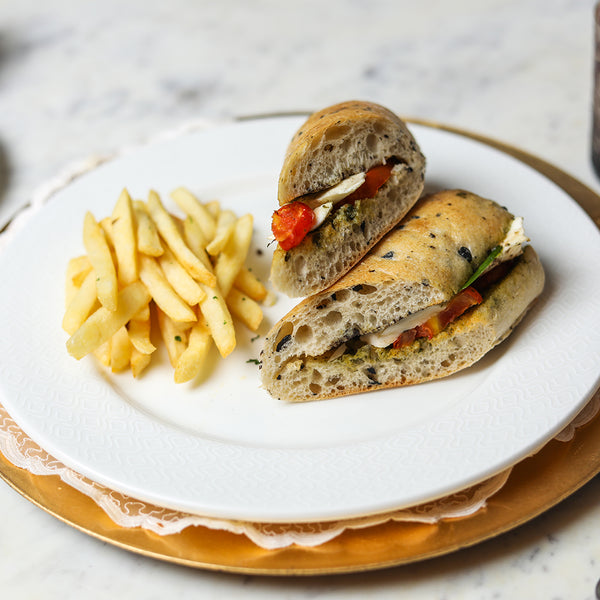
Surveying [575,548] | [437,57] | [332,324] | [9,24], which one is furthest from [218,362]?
[9,24]

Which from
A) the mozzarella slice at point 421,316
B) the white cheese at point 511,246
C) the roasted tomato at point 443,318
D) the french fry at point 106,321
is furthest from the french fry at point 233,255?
the white cheese at point 511,246

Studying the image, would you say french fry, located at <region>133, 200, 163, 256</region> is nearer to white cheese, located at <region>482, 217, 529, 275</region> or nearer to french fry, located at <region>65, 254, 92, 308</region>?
french fry, located at <region>65, 254, 92, 308</region>

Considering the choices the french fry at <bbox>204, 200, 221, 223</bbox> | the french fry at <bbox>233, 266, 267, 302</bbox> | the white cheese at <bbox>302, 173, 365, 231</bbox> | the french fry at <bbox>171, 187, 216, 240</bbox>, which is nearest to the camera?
the white cheese at <bbox>302, 173, 365, 231</bbox>

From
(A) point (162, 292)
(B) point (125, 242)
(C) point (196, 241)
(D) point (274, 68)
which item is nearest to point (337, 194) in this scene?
(C) point (196, 241)

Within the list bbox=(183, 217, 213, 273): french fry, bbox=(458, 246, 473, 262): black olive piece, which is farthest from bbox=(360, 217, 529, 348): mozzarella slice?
bbox=(183, 217, 213, 273): french fry

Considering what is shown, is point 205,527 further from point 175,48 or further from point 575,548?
point 175,48

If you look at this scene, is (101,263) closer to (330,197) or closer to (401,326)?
(330,197)

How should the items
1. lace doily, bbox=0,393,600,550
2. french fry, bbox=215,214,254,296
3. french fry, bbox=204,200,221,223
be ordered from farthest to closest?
french fry, bbox=204,200,221,223 < french fry, bbox=215,214,254,296 < lace doily, bbox=0,393,600,550

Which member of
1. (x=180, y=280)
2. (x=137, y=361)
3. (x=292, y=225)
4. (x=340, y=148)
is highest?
(x=340, y=148)
